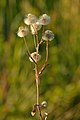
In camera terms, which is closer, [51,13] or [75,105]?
[75,105]

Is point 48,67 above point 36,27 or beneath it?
beneath

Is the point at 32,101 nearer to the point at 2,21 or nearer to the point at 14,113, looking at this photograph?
the point at 14,113

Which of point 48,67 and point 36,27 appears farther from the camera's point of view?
point 48,67

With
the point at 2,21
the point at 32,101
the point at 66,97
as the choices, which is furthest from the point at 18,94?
the point at 2,21

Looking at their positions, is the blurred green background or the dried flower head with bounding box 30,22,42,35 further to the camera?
the blurred green background

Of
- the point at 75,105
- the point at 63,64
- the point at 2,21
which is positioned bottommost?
the point at 75,105

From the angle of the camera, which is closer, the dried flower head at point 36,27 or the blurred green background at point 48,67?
the dried flower head at point 36,27

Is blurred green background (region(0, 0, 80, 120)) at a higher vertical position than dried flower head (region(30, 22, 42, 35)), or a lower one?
lower

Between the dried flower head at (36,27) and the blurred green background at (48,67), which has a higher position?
the dried flower head at (36,27)
